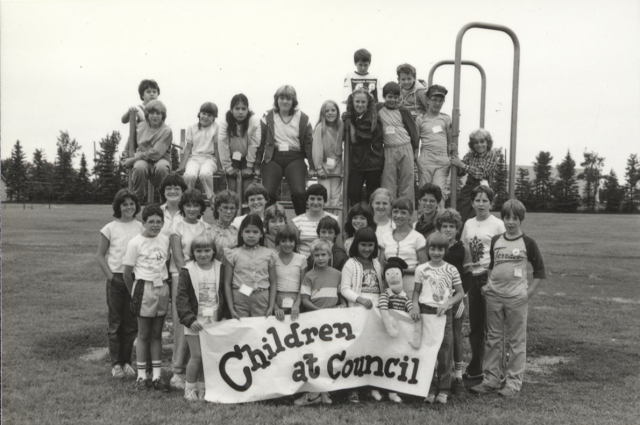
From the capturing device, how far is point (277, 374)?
19.4 ft

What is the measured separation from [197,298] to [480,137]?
3.92 m

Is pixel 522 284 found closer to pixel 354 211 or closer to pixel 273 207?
pixel 354 211

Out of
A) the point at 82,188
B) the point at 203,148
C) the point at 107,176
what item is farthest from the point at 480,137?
the point at 82,188

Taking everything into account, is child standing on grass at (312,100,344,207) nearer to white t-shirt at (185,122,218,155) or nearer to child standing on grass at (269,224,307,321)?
white t-shirt at (185,122,218,155)

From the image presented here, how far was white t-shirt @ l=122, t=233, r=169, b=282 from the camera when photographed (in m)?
6.17

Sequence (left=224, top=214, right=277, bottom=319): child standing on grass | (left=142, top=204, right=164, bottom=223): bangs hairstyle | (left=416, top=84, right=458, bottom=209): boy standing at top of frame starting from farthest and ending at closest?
(left=416, top=84, right=458, bottom=209): boy standing at top of frame < (left=142, top=204, right=164, bottom=223): bangs hairstyle < (left=224, top=214, right=277, bottom=319): child standing on grass

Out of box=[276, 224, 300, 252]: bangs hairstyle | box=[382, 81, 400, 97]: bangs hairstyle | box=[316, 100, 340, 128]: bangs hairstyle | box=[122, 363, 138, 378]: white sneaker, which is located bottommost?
box=[122, 363, 138, 378]: white sneaker

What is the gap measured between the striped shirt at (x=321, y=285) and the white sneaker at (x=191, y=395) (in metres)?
1.44

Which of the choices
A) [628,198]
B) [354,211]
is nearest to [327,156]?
[354,211]

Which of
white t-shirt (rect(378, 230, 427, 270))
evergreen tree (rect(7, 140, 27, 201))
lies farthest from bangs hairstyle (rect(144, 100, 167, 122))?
evergreen tree (rect(7, 140, 27, 201))

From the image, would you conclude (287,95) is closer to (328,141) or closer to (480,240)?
(328,141)

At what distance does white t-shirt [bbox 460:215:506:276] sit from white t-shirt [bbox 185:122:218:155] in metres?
3.42

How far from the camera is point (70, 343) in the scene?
9117 millimetres

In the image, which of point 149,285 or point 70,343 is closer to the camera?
point 149,285
